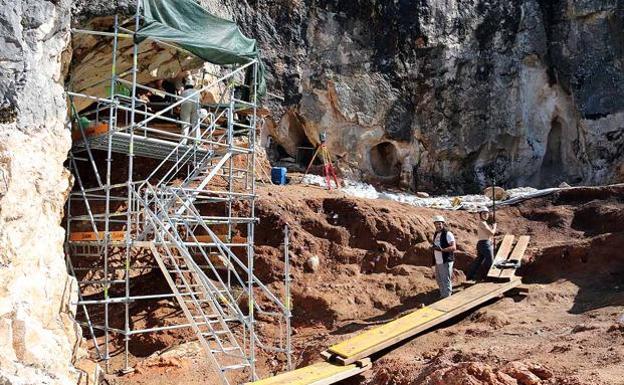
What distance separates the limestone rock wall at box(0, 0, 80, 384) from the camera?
782 centimetres

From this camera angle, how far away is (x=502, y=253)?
12.2m

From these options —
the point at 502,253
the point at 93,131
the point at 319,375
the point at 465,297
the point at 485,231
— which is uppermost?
the point at 93,131

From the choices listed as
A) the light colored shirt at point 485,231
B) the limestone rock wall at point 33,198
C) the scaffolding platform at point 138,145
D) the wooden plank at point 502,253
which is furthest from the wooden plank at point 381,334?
the scaffolding platform at point 138,145

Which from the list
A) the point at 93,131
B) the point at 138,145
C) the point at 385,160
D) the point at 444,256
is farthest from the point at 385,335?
the point at 385,160

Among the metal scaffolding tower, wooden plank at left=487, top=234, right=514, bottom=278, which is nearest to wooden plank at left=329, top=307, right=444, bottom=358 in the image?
the metal scaffolding tower

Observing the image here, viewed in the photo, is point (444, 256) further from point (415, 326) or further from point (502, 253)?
point (502, 253)

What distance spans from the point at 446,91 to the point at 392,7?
3558 millimetres

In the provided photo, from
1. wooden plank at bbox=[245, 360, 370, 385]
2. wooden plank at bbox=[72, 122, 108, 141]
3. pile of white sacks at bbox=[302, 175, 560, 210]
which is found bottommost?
wooden plank at bbox=[245, 360, 370, 385]

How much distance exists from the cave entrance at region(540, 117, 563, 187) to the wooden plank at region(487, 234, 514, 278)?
10072 mm

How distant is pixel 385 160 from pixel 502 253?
34.3ft

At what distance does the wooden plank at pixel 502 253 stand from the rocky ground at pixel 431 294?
18.2 inches

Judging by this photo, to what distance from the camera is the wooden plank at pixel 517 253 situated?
35.8ft

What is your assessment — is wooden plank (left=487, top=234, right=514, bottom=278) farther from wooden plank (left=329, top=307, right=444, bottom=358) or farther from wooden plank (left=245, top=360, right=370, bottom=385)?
wooden plank (left=245, top=360, right=370, bottom=385)

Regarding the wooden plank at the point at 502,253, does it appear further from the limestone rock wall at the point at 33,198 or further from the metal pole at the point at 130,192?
the limestone rock wall at the point at 33,198
